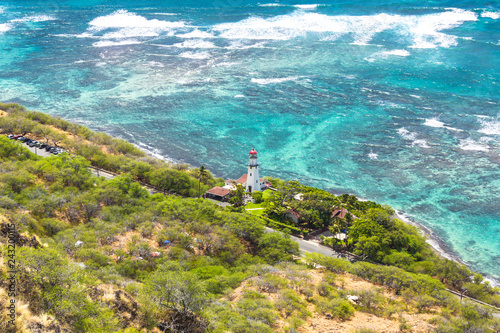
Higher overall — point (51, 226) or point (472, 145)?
point (51, 226)

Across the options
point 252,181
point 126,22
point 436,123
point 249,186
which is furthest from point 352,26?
point 252,181

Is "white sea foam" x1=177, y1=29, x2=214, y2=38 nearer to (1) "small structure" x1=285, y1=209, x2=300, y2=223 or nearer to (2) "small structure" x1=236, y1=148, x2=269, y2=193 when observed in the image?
(2) "small structure" x1=236, y1=148, x2=269, y2=193

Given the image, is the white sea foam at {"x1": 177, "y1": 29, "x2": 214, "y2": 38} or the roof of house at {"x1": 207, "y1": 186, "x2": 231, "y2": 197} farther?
the white sea foam at {"x1": 177, "y1": 29, "x2": 214, "y2": 38}

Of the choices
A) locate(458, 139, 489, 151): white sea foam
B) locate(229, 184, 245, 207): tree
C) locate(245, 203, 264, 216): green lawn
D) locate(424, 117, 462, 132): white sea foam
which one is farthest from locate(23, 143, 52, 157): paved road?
locate(458, 139, 489, 151): white sea foam

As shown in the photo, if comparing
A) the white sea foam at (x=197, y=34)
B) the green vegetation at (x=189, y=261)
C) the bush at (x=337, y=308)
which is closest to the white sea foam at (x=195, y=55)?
the white sea foam at (x=197, y=34)

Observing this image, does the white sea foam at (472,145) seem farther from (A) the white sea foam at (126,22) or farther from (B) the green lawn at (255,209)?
(A) the white sea foam at (126,22)

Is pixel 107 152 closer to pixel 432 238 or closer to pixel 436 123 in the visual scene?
pixel 432 238
